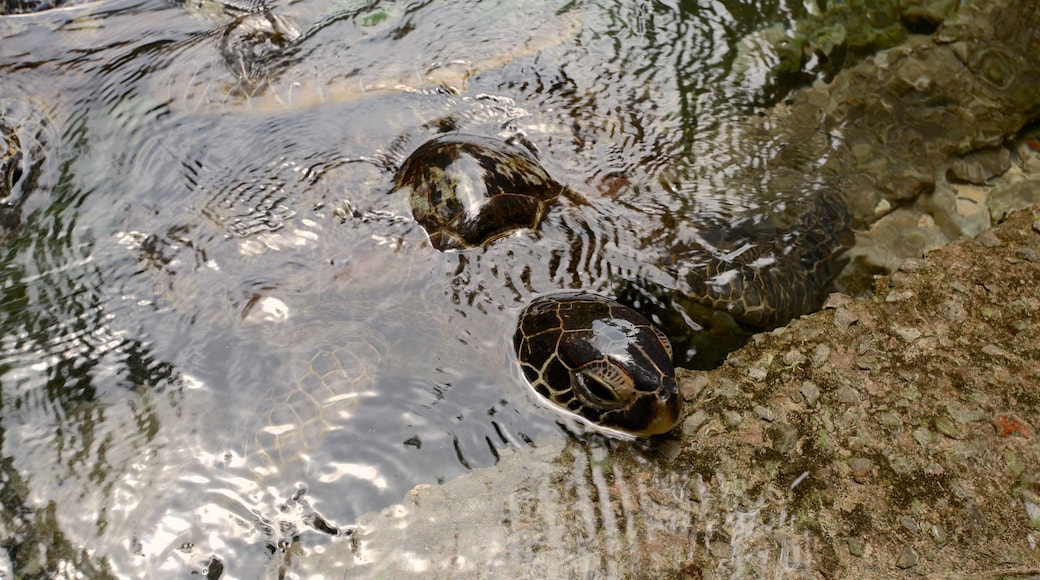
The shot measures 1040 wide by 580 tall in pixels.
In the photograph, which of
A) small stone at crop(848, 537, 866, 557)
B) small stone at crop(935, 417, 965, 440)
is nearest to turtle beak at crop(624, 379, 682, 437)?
small stone at crop(848, 537, 866, 557)

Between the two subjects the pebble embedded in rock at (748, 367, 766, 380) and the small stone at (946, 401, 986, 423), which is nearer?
the small stone at (946, 401, 986, 423)

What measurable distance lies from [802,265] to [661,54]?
75.1 inches

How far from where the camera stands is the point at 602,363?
2.66 meters

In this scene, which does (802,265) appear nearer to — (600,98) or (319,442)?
(600,98)

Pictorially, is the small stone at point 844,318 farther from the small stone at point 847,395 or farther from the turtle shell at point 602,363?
the turtle shell at point 602,363

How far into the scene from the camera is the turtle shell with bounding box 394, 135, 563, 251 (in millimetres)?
3355

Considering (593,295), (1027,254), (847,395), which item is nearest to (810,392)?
(847,395)

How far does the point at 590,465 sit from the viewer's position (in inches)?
102

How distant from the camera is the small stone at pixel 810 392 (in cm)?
273

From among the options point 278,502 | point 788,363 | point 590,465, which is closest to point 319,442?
point 278,502

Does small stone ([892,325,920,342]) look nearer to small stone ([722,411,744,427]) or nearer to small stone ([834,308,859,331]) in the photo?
small stone ([834,308,859,331])

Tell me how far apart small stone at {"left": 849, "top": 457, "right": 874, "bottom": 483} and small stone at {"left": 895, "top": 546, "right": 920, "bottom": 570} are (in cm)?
28

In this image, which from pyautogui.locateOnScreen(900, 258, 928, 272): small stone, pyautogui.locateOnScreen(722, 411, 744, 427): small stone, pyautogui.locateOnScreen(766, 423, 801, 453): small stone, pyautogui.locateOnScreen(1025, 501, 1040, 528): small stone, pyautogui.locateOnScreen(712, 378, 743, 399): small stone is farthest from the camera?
pyautogui.locateOnScreen(900, 258, 928, 272): small stone

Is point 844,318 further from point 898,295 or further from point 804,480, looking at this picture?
point 804,480
